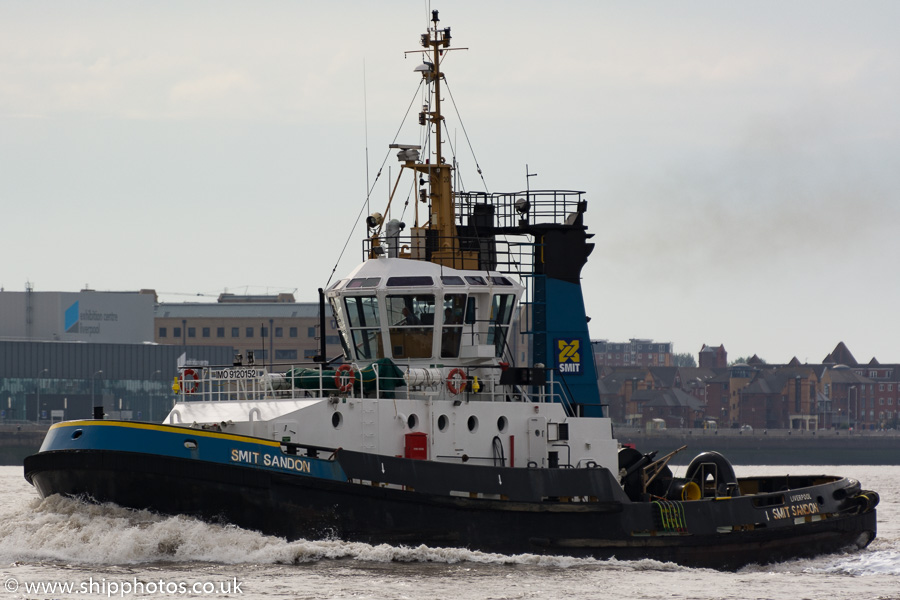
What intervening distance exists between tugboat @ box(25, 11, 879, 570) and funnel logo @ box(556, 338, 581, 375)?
3 cm

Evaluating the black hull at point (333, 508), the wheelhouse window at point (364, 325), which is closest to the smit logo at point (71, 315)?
the wheelhouse window at point (364, 325)

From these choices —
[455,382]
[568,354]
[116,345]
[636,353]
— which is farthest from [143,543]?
[636,353]

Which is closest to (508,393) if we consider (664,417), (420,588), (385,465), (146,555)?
(385,465)

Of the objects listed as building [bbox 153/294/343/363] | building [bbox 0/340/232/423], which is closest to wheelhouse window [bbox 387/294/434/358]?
building [bbox 0/340/232/423]

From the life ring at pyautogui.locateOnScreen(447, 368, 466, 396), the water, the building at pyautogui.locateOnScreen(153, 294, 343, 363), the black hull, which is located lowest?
the water

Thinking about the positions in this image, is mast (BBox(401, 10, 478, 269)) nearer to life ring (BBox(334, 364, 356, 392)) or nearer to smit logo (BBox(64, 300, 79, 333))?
life ring (BBox(334, 364, 356, 392))

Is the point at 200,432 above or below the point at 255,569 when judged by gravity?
above

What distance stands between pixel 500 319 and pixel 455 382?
7.12 feet

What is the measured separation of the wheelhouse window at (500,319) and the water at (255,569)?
401 cm

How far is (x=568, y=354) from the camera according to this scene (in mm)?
26156

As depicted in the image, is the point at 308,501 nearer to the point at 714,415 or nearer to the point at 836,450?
the point at 836,450

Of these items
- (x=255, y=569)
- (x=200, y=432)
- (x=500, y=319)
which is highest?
(x=500, y=319)

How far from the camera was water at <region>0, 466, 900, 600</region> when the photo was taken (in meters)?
17.6

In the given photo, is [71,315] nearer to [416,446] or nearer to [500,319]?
[500,319]
